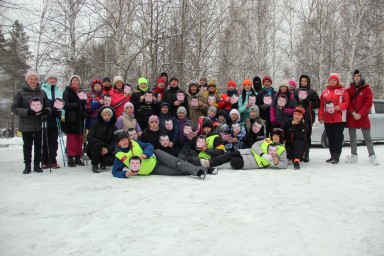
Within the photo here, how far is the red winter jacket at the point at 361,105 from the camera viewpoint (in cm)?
739

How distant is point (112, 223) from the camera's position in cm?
383

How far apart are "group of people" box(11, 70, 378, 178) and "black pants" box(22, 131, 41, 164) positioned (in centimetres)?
2

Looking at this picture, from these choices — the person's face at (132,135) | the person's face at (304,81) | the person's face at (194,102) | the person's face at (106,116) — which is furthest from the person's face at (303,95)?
the person's face at (106,116)

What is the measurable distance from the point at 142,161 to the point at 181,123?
5.31 feet

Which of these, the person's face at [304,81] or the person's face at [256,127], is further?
the person's face at [304,81]

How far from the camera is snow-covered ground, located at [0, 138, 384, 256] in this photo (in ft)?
10.6

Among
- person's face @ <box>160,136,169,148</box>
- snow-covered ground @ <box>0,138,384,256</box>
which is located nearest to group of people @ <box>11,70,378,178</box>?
person's face @ <box>160,136,169,148</box>

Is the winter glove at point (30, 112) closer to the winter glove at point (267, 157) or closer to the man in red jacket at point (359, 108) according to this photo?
the winter glove at point (267, 157)

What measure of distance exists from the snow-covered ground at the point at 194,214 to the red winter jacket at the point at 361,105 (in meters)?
1.57

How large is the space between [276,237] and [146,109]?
5147 mm

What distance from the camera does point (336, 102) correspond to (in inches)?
296

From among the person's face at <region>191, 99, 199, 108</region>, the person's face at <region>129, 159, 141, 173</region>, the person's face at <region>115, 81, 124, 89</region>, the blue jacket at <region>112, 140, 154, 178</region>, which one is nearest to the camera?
the person's face at <region>129, 159, 141, 173</region>

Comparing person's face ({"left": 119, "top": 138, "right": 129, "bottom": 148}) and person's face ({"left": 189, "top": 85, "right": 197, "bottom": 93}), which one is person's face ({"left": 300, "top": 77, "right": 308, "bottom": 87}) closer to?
person's face ({"left": 189, "top": 85, "right": 197, "bottom": 93})

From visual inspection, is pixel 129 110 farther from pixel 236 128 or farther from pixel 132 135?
pixel 236 128
